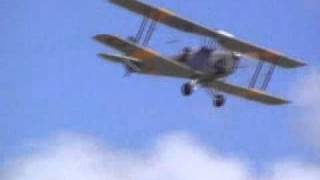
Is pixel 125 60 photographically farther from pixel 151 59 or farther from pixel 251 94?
pixel 251 94

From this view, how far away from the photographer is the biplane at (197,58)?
40.9 m

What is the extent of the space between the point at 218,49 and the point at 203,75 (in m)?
1.10

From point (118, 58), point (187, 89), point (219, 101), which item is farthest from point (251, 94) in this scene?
point (118, 58)

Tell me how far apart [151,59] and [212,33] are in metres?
2.35

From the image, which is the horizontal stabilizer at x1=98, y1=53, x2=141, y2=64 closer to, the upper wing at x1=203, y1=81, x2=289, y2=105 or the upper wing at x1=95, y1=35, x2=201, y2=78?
the upper wing at x1=95, y1=35, x2=201, y2=78

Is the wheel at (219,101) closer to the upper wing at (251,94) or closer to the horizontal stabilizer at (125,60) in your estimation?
the upper wing at (251,94)

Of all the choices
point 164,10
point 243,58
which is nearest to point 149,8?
point 164,10

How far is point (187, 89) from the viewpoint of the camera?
135ft

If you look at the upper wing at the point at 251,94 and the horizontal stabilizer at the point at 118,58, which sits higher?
Answer: the horizontal stabilizer at the point at 118,58

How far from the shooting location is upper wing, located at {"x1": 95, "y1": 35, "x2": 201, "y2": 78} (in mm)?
40250

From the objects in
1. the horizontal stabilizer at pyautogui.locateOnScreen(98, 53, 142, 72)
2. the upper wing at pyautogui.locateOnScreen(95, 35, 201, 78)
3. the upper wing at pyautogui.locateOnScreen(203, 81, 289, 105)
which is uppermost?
the upper wing at pyautogui.locateOnScreen(95, 35, 201, 78)

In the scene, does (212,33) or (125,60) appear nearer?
(212,33)

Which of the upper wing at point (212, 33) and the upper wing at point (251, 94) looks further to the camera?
the upper wing at point (251, 94)

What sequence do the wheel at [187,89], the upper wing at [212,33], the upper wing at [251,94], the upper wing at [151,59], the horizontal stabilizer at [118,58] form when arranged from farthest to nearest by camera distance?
the upper wing at [251,94] < the horizontal stabilizer at [118,58] < the wheel at [187,89] < the upper wing at [212,33] < the upper wing at [151,59]
